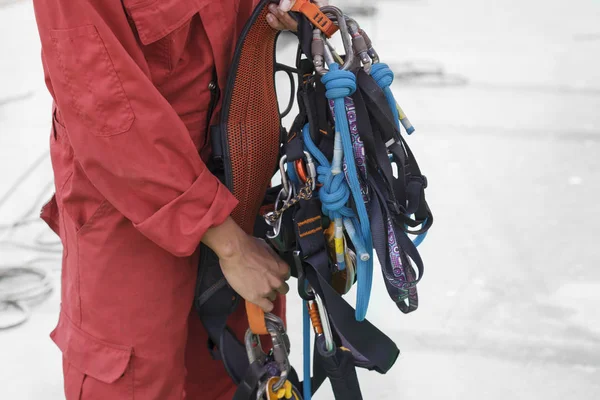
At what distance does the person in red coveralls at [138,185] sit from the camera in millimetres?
826

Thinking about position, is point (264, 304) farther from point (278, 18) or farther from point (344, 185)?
point (278, 18)

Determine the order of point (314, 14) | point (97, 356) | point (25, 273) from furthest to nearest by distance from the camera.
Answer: point (25, 273) → point (97, 356) → point (314, 14)

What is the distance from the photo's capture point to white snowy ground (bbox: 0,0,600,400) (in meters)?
1.79

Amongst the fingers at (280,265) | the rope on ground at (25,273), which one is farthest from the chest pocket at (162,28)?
the rope on ground at (25,273)

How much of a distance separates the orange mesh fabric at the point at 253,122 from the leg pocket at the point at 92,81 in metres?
0.20

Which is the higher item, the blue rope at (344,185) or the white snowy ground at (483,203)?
the blue rope at (344,185)

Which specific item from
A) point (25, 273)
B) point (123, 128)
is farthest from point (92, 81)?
point (25, 273)

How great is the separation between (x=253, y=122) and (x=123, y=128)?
0.24 meters

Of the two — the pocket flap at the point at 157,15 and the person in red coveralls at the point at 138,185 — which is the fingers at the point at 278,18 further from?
the pocket flap at the point at 157,15

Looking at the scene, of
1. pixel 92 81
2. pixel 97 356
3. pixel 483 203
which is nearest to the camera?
pixel 92 81

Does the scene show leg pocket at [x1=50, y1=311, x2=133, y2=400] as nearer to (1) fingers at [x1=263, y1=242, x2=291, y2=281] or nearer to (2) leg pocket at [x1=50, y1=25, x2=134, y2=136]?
(1) fingers at [x1=263, y1=242, x2=291, y2=281]

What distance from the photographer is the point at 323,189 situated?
38.2 inches

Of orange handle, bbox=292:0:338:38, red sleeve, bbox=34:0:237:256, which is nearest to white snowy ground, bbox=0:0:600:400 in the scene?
red sleeve, bbox=34:0:237:256

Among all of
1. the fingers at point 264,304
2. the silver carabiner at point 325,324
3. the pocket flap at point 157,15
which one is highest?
the pocket flap at point 157,15
